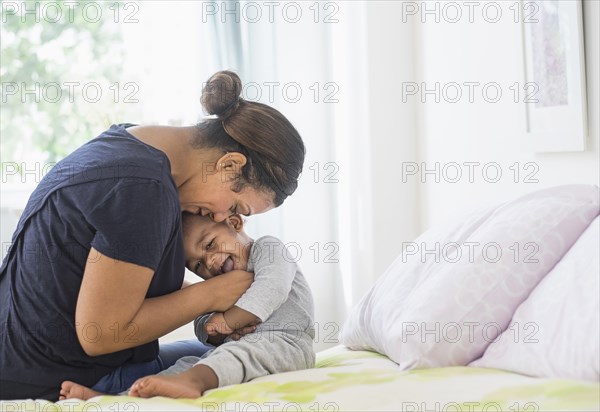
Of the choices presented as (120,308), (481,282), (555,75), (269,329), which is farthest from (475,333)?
(555,75)

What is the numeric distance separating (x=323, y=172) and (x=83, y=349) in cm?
229

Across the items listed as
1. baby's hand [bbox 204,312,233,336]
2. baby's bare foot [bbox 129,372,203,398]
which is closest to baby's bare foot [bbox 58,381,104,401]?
baby's bare foot [bbox 129,372,203,398]

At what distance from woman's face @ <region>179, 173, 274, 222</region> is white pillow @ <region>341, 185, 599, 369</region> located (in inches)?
14.4

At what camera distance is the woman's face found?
1802mm

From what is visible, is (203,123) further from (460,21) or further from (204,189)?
(460,21)

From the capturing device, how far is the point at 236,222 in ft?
6.41

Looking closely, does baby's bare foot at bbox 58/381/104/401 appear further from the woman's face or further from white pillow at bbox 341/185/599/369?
white pillow at bbox 341/185/599/369

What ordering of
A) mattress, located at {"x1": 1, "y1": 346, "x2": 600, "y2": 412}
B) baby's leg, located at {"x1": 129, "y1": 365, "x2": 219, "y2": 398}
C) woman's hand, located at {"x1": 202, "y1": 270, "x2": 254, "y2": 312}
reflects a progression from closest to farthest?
mattress, located at {"x1": 1, "y1": 346, "x2": 600, "y2": 412} < baby's leg, located at {"x1": 129, "y1": 365, "x2": 219, "y2": 398} < woman's hand, located at {"x1": 202, "y1": 270, "x2": 254, "y2": 312}

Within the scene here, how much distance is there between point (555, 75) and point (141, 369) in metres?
1.47

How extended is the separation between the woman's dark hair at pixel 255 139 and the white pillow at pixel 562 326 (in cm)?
58

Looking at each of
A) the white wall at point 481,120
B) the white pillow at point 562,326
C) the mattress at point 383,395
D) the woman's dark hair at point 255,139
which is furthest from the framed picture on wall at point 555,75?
the mattress at point 383,395

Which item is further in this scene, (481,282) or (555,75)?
(555,75)

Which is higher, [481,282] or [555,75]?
[555,75]

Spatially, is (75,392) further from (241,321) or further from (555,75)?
(555,75)
